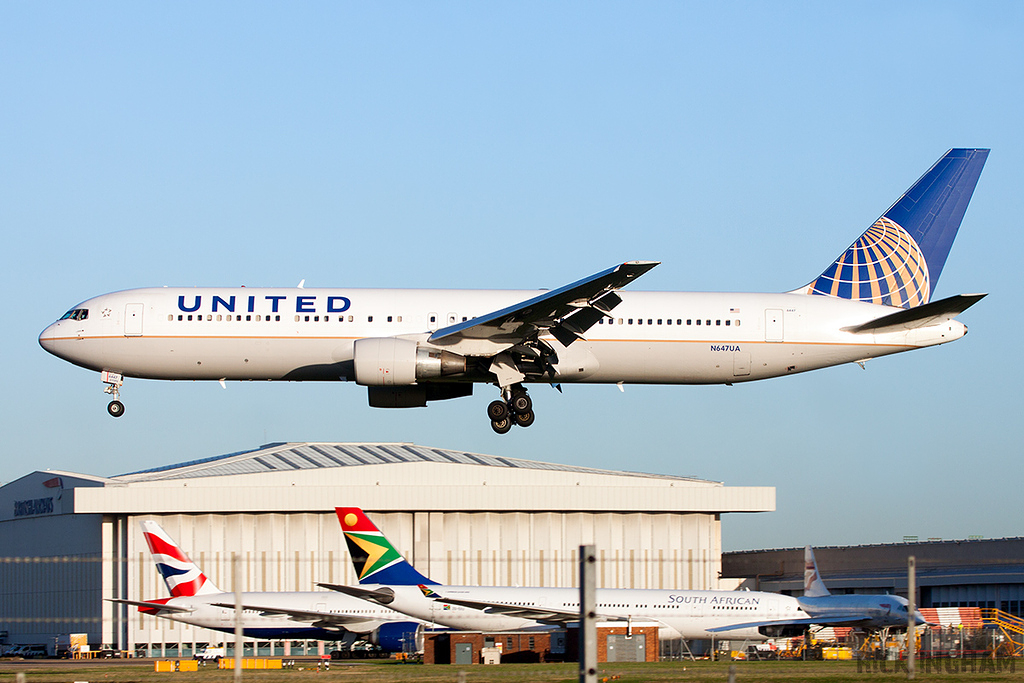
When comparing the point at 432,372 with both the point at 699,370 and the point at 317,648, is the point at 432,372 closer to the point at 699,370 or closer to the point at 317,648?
the point at 699,370

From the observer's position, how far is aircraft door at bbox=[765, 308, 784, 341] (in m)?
40.7

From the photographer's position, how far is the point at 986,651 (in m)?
34.9

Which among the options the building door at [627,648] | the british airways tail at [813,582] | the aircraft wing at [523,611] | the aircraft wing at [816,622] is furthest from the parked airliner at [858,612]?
the british airways tail at [813,582]

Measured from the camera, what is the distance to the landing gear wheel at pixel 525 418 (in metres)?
39.1

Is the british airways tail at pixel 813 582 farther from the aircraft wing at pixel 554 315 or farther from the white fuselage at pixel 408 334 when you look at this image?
the aircraft wing at pixel 554 315

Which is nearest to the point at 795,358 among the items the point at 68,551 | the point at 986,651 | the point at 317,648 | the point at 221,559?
the point at 986,651

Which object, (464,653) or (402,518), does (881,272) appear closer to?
(464,653)

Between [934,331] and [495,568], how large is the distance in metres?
35.2

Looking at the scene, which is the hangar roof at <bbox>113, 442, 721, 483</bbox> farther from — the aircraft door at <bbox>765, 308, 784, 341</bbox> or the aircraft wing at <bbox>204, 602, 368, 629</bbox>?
the aircraft door at <bbox>765, 308, 784, 341</bbox>

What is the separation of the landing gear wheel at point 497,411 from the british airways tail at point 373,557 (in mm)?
10592

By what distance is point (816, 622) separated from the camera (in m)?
48.9

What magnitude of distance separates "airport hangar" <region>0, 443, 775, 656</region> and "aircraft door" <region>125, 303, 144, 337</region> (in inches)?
1046

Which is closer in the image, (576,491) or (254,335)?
(254,335)

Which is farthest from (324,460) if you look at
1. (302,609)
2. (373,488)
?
(302,609)
